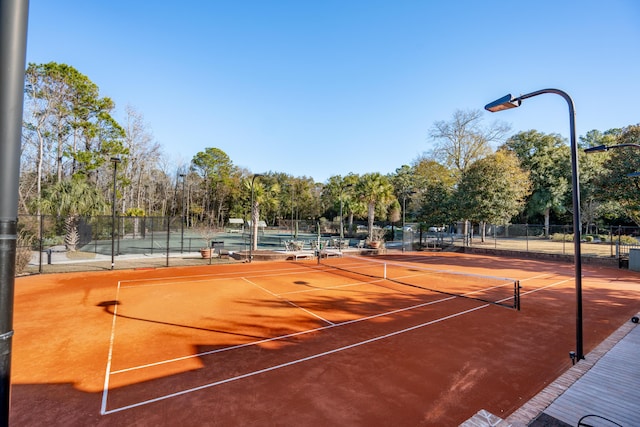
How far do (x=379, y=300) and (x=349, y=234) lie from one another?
32.5 meters


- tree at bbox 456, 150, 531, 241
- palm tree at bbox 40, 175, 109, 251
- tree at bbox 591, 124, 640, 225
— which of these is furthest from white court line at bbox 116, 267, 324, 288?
tree at bbox 591, 124, 640, 225

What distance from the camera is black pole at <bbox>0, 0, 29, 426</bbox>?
1717 mm

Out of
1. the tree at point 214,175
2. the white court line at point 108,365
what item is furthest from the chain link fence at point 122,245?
the tree at point 214,175

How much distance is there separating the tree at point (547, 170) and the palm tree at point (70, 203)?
52.2 metres

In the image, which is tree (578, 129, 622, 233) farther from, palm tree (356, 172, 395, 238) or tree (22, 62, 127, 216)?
tree (22, 62, 127, 216)

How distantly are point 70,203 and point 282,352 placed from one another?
2565cm

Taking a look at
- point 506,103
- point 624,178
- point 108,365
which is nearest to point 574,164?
point 506,103

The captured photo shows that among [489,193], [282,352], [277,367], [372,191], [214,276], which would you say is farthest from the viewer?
[372,191]

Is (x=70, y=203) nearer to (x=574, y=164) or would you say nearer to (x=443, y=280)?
(x=443, y=280)

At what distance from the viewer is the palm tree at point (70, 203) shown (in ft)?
76.6

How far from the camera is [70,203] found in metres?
24.2

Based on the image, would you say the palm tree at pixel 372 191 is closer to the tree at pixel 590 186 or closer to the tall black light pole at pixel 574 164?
the tall black light pole at pixel 574 164

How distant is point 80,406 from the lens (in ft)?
17.3

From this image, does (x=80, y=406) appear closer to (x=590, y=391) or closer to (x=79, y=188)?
(x=590, y=391)
